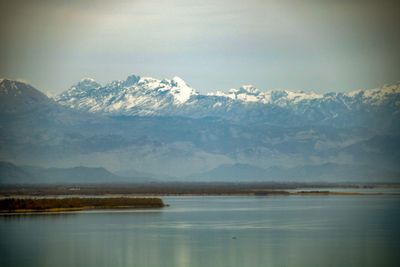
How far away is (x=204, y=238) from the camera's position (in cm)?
6059

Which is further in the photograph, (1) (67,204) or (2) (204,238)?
(1) (67,204)

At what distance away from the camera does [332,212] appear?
82.9m

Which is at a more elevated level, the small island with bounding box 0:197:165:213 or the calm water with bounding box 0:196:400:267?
the small island with bounding box 0:197:165:213

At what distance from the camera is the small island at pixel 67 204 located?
8494 centimetres

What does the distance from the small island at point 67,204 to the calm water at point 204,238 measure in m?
4.77

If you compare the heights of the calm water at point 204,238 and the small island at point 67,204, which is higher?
→ the small island at point 67,204

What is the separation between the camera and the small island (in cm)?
8494

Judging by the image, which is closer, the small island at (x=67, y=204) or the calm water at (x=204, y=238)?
the calm water at (x=204, y=238)

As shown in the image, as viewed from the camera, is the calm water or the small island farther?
the small island

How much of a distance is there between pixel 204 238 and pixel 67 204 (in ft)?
104

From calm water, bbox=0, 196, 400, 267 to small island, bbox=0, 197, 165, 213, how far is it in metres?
4.77

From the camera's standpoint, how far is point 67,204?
294 feet

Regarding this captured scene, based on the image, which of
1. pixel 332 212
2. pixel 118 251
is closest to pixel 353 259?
pixel 118 251

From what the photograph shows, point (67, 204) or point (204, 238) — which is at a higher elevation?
point (67, 204)
